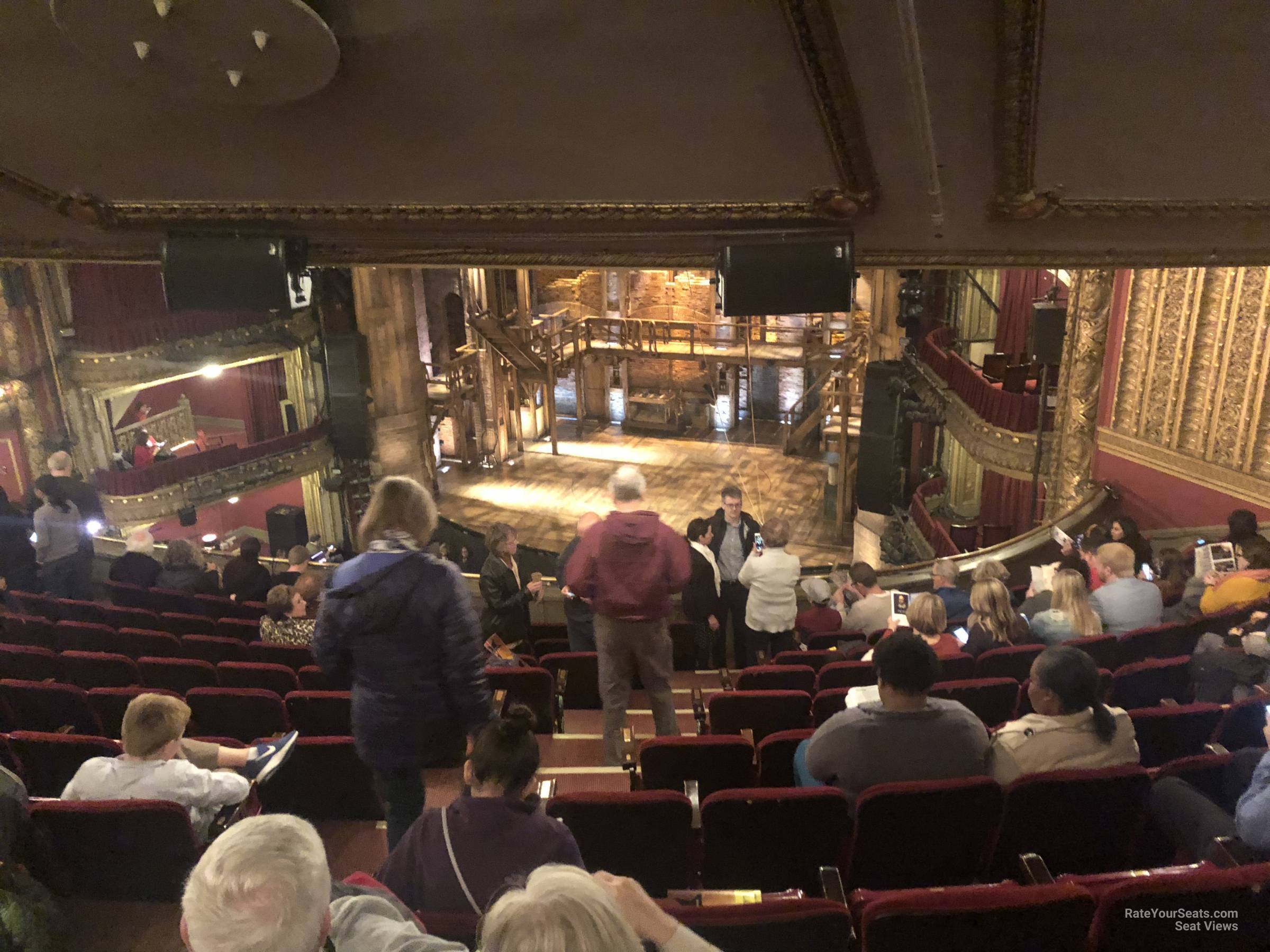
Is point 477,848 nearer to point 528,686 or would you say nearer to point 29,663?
point 528,686

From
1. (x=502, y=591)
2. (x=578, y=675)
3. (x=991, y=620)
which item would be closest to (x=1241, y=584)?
(x=991, y=620)

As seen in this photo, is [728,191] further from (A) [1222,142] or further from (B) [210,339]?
(B) [210,339]

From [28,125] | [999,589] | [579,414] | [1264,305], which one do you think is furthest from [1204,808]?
[579,414]

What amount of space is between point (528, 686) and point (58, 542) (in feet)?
14.7

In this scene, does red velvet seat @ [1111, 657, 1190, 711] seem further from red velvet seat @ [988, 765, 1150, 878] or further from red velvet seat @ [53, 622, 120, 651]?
red velvet seat @ [53, 622, 120, 651]

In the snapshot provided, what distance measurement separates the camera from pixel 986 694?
3516 mm

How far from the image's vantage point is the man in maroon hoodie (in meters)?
3.59

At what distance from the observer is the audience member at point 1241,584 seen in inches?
176

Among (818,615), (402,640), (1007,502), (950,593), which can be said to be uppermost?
(402,640)

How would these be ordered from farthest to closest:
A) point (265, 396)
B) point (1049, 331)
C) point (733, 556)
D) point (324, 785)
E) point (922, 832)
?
point (265, 396), point (1049, 331), point (733, 556), point (324, 785), point (922, 832)

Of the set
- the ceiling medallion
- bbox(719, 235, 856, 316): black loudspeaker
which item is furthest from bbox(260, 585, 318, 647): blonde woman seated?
bbox(719, 235, 856, 316): black loudspeaker

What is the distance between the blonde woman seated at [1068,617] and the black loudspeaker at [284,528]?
13366 millimetres

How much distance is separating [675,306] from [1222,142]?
18.3 m

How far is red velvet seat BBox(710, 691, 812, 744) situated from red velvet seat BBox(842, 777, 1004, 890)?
36.2 inches
